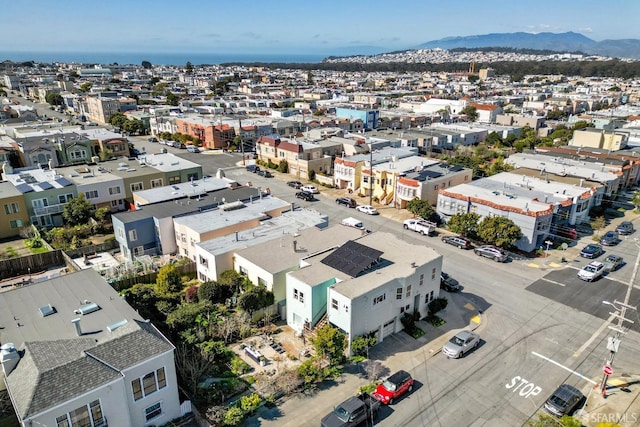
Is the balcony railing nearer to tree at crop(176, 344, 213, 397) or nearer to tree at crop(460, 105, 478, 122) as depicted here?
tree at crop(176, 344, 213, 397)

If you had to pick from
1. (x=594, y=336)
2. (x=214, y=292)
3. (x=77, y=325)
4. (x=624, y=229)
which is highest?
(x=77, y=325)

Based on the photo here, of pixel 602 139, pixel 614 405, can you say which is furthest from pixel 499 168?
pixel 614 405

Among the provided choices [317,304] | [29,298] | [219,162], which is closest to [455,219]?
[317,304]

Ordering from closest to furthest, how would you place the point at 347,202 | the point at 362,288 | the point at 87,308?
the point at 87,308 < the point at 362,288 < the point at 347,202

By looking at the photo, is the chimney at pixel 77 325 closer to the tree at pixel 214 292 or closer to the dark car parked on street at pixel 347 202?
the tree at pixel 214 292

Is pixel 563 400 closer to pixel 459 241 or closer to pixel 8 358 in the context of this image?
pixel 459 241

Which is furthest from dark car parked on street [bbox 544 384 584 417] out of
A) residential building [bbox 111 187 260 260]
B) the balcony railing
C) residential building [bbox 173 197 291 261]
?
the balcony railing

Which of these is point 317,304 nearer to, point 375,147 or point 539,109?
point 375,147
